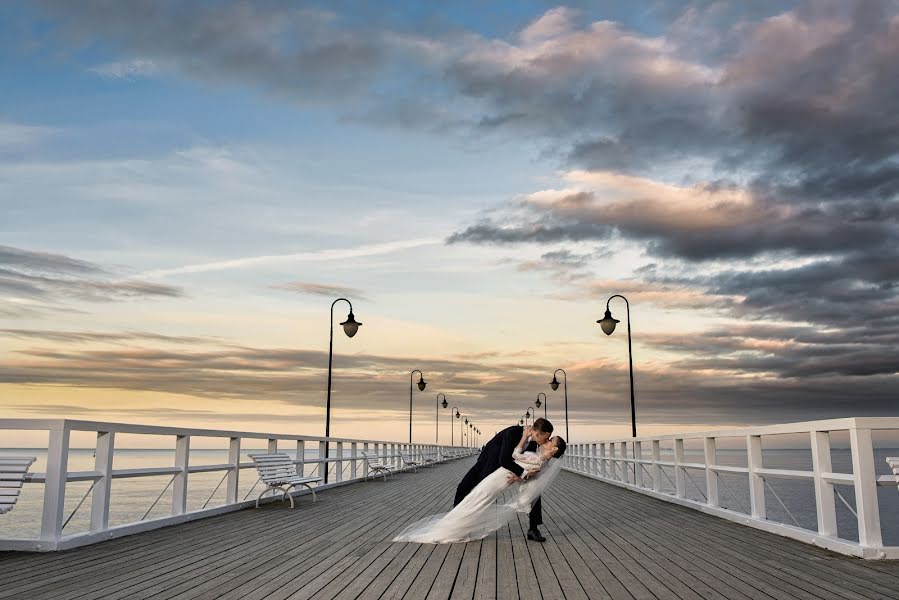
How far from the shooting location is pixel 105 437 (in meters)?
9.11

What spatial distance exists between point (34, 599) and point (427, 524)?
4732 mm

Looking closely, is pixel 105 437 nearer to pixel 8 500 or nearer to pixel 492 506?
pixel 8 500

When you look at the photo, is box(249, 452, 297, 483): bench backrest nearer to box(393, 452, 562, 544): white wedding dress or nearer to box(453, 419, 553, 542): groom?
box(393, 452, 562, 544): white wedding dress

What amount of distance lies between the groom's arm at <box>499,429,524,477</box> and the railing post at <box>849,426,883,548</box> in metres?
3.49

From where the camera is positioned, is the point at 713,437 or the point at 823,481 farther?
the point at 713,437

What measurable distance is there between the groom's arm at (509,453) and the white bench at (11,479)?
5.03 metres

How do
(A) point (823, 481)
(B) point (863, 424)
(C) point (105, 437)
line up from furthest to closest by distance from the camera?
1. (C) point (105, 437)
2. (A) point (823, 481)
3. (B) point (863, 424)

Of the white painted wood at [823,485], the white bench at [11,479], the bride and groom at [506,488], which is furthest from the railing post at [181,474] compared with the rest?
the white painted wood at [823,485]

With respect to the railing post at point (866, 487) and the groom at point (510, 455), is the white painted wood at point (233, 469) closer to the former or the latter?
the groom at point (510, 455)

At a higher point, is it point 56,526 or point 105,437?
point 105,437

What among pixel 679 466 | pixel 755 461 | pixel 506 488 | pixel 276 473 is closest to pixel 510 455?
pixel 506 488

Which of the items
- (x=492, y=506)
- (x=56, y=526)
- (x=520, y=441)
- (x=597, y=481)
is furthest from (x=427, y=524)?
(x=597, y=481)

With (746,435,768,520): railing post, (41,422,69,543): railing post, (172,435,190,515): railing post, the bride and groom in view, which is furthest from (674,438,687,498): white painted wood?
(41,422,69,543): railing post

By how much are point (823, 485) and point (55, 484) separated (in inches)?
311
